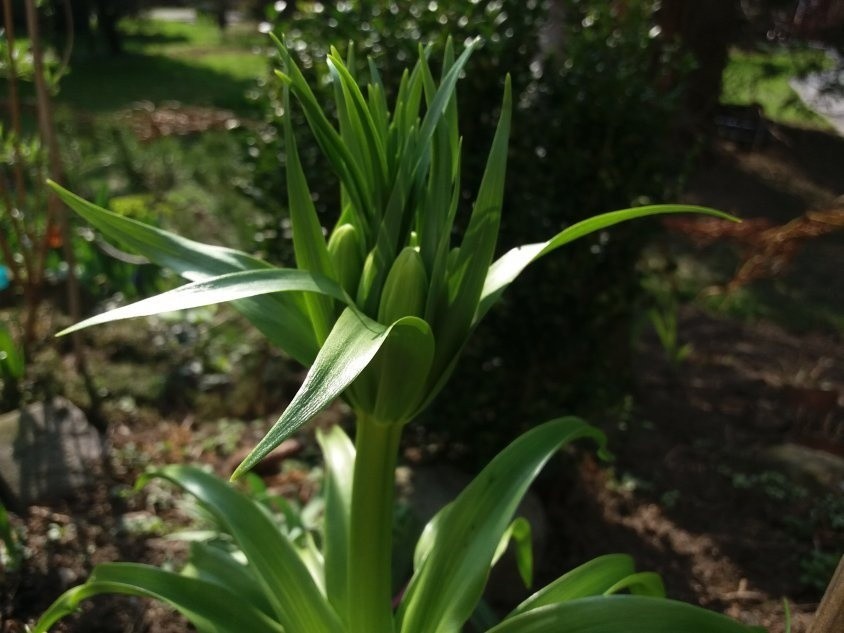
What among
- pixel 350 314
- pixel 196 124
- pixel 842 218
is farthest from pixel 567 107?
pixel 196 124

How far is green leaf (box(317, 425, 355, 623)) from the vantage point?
5.24 feet

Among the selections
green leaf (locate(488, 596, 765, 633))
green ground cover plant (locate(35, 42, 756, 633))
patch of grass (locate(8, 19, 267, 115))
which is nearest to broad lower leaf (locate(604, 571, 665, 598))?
green ground cover plant (locate(35, 42, 756, 633))

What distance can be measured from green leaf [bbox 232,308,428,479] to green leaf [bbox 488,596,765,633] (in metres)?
0.56

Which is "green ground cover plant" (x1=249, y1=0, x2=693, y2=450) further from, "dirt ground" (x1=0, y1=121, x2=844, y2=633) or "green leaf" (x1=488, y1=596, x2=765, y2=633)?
"green leaf" (x1=488, y1=596, x2=765, y2=633)

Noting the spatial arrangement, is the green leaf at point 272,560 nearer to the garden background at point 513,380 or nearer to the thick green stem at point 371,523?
the thick green stem at point 371,523

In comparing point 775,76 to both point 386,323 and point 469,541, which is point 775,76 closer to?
point 469,541

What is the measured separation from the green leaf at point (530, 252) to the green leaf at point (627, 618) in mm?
493

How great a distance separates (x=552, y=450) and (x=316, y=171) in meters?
1.30

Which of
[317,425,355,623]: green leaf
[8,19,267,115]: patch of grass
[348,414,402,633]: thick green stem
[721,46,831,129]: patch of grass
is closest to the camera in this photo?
[348,414,402,633]: thick green stem

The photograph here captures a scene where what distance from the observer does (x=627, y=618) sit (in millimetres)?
1254

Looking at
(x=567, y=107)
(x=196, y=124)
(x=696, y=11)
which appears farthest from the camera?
(x=196, y=124)

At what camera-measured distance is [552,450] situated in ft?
4.98

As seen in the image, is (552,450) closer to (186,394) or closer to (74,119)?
(186,394)

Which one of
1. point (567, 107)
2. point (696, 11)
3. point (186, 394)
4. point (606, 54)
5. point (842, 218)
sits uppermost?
point (696, 11)
